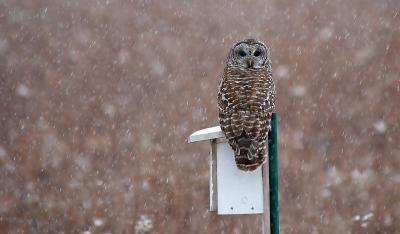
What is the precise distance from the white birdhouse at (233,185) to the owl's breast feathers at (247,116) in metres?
0.16

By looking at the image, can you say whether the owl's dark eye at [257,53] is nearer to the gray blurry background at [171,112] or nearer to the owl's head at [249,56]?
the owl's head at [249,56]

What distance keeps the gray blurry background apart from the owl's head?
4.45 metres

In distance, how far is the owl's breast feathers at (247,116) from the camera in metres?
4.69

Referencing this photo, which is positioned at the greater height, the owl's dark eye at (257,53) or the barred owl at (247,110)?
the owl's dark eye at (257,53)

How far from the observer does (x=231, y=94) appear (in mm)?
5062

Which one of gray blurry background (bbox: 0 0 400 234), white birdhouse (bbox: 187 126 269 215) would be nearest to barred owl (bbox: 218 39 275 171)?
white birdhouse (bbox: 187 126 269 215)

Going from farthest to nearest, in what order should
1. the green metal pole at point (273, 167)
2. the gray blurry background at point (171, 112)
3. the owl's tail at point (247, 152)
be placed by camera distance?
the gray blurry background at point (171, 112) < the green metal pole at point (273, 167) < the owl's tail at point (247, 152)

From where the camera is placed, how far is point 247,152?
466cm

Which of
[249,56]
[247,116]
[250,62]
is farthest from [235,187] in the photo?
[249,56]

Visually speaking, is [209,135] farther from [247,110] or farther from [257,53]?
[257,53]

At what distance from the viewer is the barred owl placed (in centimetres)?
470

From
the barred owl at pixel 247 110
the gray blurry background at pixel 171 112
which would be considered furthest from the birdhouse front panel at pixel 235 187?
the gray blurry background at pixel 171 112

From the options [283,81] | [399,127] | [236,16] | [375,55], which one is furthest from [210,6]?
[399,127]

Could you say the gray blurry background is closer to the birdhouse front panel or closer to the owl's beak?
the owl's beak
